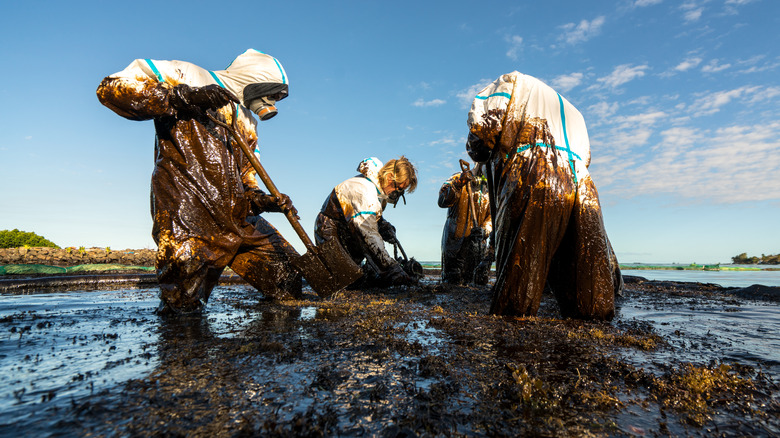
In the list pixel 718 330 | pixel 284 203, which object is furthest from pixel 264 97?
pixel 718 330

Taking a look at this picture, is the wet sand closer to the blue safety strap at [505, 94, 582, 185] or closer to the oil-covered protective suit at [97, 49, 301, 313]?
the oil-covered protective suit at [97, 49, 301, 313]

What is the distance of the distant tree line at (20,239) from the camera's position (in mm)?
20802

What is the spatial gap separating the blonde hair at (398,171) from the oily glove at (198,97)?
3.65 meters

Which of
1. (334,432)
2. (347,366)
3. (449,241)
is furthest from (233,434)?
(449,241)

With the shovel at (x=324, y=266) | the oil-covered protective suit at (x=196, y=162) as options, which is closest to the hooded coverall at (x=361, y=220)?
the shovel at (x=324, y=266)

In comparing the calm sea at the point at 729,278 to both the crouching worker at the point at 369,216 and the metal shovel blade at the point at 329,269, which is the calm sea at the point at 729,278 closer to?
the crouching worker at the point at 369,216

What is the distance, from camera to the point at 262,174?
4.18m

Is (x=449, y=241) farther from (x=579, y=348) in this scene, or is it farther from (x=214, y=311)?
(x=579, y=348)

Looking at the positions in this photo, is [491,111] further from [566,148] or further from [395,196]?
[395,196]

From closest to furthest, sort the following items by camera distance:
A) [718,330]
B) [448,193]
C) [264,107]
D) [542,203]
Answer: [718,330]
[542,203]
[264,107]
[448,193]

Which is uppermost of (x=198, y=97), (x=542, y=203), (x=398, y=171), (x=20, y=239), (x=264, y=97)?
(x=264, y=97)

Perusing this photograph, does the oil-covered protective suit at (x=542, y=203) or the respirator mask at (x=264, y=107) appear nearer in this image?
the oil-covered protective suit at (x=542, y=203)

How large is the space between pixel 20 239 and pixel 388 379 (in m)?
28.9

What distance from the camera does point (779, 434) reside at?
114 cm
